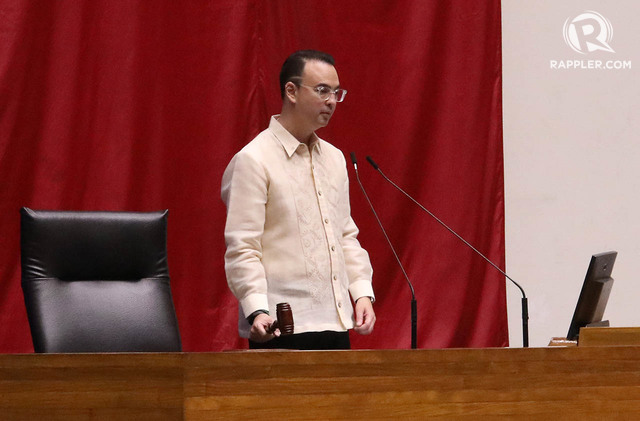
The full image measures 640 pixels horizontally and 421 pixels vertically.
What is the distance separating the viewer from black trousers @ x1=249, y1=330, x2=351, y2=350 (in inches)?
89.7

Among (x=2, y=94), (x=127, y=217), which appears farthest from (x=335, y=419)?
(x=2, y=94)

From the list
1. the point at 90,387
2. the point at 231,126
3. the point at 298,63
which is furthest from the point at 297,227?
the point at 231,126

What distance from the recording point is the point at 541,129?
3.84 metres

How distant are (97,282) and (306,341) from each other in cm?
64

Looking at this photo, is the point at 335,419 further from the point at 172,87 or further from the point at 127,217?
the point at 172,87

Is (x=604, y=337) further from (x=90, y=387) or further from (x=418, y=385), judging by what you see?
(x=90, y=387)

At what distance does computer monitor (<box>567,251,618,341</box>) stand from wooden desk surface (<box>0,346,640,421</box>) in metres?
0.73

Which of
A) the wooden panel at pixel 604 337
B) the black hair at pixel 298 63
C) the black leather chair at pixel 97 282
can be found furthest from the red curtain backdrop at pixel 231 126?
the wooden panel at pixel 604 337

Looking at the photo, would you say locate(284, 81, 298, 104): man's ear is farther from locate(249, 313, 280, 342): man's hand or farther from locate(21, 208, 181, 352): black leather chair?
locate(249, 313, 280, 342): man's hand

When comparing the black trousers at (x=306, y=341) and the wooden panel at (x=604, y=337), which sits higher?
the wooden panel at (x=604, y=337)

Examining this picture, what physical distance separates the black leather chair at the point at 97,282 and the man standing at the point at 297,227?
0.29 meters

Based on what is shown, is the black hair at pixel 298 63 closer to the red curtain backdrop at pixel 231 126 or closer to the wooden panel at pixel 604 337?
the red curtain backdrop at pixel 231 126

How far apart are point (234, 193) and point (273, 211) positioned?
0.38ft

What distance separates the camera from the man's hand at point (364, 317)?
2.33m
